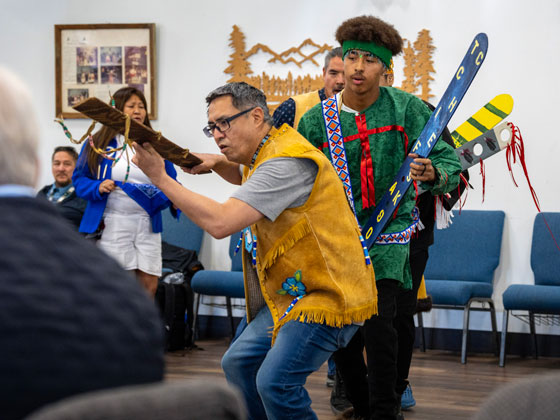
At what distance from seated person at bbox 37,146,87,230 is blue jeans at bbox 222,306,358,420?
2.59m

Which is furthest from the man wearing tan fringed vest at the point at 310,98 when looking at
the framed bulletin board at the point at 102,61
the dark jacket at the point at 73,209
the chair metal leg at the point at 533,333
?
the framed bulletin board at the point at 102,61

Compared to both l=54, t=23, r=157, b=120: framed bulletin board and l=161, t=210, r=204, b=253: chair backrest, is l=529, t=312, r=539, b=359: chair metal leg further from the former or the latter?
l=54, t=23, r=157, b=120: framed bulletin board

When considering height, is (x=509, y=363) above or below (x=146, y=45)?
below

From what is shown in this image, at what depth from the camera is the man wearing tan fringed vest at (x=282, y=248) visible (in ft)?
7.29

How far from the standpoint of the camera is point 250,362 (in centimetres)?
239

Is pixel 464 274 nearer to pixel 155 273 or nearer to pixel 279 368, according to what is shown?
pixel 155 273

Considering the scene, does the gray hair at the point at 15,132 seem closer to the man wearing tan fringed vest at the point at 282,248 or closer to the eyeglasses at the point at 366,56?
the man wearing tan fringed vest at the point at 282,248

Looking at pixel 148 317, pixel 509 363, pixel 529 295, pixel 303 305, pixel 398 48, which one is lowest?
pixel 509 363

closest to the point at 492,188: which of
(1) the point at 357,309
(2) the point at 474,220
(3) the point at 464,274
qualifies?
(2) the point at 474,220

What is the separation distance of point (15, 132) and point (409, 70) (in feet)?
16.6

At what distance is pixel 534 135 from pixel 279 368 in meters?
3.95

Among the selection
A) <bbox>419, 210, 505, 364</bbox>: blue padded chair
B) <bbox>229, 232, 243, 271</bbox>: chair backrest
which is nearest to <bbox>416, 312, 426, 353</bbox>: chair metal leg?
<bbox>419, 210, 505, 364</bbox>: blue padded chair

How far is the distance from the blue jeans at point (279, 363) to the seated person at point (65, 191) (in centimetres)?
259

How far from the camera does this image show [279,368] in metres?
2.20
